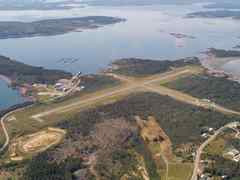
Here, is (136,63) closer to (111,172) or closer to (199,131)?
(199,131)

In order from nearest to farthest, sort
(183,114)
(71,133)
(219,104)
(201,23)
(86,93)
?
1. (71,133)
2. (183,114)
3. (219,104)
4. (86,93)
5. (201,23)

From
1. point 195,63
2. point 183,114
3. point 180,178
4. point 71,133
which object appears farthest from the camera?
point 195,63

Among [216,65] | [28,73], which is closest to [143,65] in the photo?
[216,65]

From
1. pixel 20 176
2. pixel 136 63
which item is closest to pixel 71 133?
pixel 20 176

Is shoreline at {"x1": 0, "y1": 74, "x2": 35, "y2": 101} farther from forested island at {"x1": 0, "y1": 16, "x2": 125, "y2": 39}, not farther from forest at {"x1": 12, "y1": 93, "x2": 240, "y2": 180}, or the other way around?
forested island at {"x1": 0, "y1": 16, "x2": 125, "y2": 39}

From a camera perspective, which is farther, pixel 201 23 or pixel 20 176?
pixel 201 23

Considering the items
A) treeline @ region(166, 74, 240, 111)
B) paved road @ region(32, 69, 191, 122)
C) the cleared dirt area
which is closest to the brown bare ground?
the cleared dirt area

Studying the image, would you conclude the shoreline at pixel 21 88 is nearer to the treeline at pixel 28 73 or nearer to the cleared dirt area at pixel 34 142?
the treeline at pixel 28 73

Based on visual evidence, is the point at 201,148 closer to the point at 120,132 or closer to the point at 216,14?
the point at 120,132
